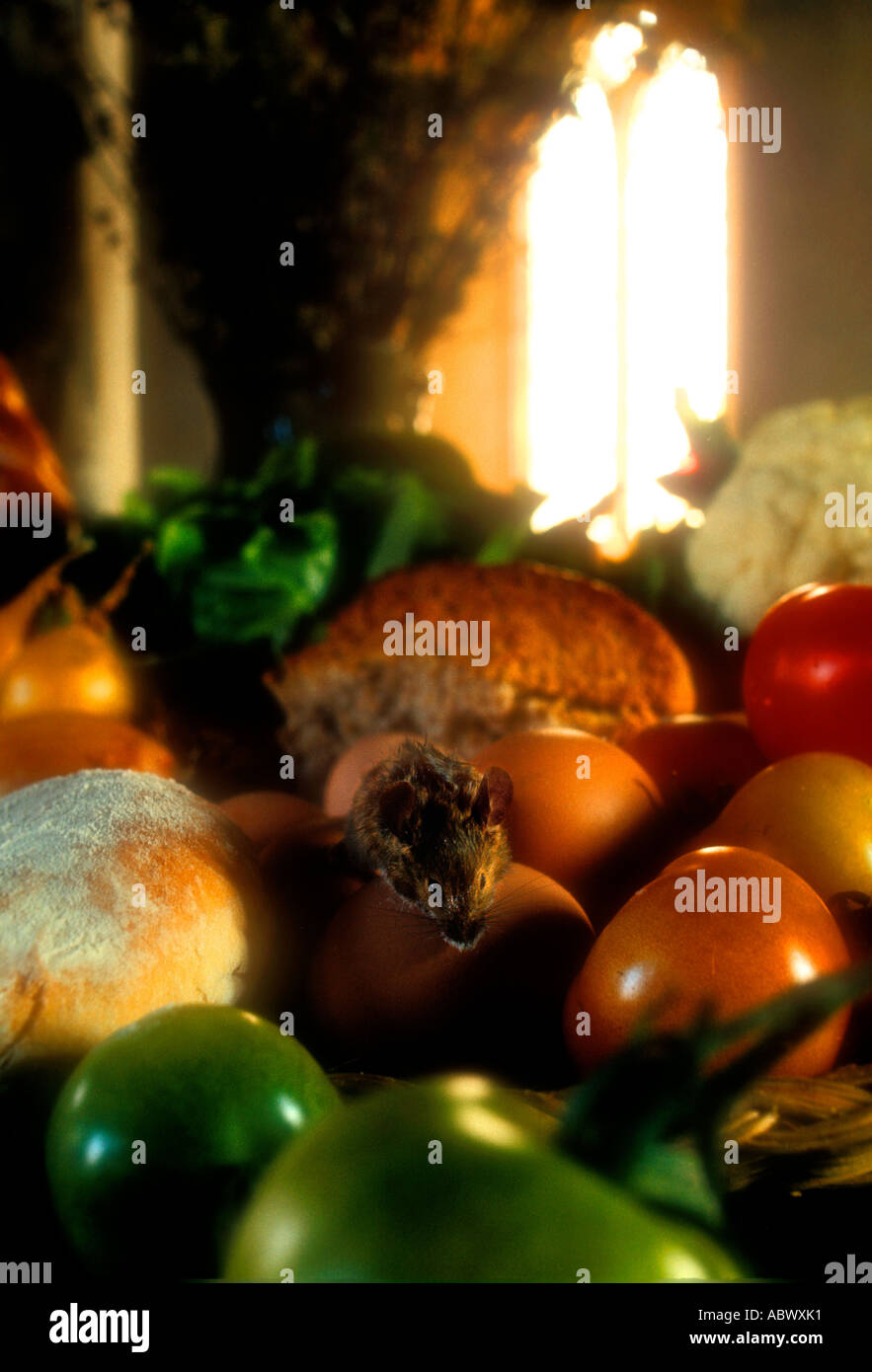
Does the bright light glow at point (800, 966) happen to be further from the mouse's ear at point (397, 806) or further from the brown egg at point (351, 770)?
the brown egg at point (351, 770)

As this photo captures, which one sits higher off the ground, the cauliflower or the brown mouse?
the cauliflower

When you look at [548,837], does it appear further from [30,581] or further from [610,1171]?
[30,581]

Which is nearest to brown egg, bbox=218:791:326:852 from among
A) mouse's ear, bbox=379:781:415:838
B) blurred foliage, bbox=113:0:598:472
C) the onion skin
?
mouse's ear, bbox=379:781:415:838

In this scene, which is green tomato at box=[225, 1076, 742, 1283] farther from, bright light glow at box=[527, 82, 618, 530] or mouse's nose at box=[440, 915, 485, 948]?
bright light glow at box=[527, 82, 618, 530]

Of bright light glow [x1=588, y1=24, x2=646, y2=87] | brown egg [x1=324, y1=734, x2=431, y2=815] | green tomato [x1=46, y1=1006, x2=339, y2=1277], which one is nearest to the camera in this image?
green tomato [x1=46, y1=1006, x2=339, y2=1277]

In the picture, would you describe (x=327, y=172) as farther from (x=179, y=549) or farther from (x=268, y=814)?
(x=268, y=814)

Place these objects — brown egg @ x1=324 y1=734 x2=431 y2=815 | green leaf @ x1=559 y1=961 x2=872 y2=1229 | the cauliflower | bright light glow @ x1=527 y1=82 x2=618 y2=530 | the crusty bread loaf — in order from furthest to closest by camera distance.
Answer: bright light glow @ x1=527 y1=82 x2=618 y2=530
the cauliflower
the crusty bread loaf
brown egg @ x1=324 y1=734 x2=431 y2=815
green leaf @ x1=559 y1=961 x2=872 y2=1229

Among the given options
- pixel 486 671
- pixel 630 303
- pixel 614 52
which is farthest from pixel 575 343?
pixel 486 671
